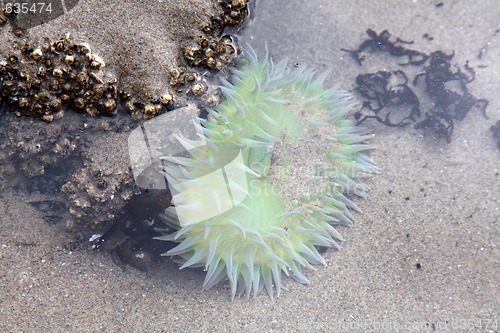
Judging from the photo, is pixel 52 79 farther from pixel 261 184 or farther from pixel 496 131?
pixel 496 131

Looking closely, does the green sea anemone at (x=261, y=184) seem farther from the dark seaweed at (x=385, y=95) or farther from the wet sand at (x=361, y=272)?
the dark seaweed at (x=385, y=95)

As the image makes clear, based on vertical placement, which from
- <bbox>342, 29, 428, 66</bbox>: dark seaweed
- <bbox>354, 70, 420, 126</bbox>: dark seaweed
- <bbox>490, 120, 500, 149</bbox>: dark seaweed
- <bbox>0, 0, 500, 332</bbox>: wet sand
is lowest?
<bbox>0, 0, 500, 332</bbox>: wet sand

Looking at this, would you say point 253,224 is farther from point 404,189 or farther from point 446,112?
point 446,112

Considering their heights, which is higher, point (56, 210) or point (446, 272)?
point (446, 272)

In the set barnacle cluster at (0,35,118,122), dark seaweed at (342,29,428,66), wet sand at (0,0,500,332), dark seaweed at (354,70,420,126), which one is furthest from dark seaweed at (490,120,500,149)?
barnacle cluster at (0,35,118,122)

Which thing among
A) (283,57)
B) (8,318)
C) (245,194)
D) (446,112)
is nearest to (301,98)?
(283,57)

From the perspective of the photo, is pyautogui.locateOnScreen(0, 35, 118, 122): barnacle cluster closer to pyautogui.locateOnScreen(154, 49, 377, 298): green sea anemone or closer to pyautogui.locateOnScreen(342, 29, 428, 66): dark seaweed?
pyautogui.locateOnScreen(154, 49, 377, 298): green sea anemone

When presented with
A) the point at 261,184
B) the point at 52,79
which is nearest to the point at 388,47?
the point at 261,184

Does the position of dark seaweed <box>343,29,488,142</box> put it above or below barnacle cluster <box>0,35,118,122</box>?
above
